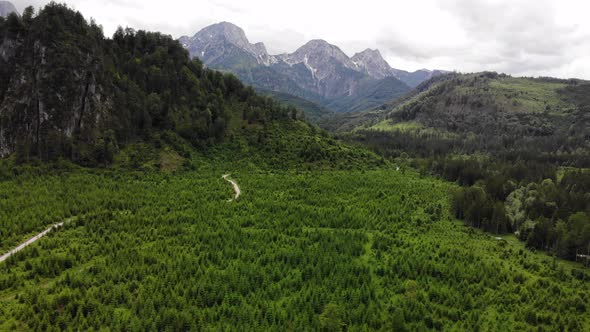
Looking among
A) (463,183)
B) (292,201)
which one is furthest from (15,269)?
(463,183)

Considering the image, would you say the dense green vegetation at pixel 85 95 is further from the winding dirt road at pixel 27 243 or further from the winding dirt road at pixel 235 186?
the winding dirt road at pixel 27 243

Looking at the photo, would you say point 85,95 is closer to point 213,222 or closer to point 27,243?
point 27,243

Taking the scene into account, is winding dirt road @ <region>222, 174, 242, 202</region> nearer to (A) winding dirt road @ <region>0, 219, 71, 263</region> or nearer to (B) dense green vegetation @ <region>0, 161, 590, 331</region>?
(B) dense green vegetation @ <region>0, 161, 590, 331</region>

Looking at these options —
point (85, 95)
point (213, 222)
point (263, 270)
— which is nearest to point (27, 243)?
point (213, 222)

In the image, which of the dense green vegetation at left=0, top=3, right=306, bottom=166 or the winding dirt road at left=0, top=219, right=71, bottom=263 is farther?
the dense green vegetation at left=0, top=3, right=306, bottom=166

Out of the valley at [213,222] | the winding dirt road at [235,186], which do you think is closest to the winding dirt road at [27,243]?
the valley at [213,222]

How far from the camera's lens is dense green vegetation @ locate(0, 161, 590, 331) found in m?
36.6

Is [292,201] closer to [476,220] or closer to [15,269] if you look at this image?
[476,220]

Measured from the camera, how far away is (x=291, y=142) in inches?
5586

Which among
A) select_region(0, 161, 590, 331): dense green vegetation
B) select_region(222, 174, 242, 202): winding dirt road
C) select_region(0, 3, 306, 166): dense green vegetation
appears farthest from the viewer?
select_region(0, 3, 306, 166): dense green vegetation

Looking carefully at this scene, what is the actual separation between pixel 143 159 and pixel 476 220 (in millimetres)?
90113

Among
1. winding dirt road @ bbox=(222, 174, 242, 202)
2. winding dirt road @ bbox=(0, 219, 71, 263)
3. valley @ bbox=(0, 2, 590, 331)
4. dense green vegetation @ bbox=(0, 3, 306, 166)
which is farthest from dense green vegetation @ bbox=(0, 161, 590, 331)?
dense green vegetation @ bbox=(0, 3, 306, 166)

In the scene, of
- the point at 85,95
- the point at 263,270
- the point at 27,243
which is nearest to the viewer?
the point at 263,270

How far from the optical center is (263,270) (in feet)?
153
